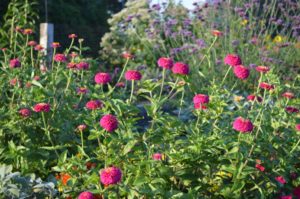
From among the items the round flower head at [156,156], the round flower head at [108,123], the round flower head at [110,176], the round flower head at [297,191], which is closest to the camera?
the round flower head at [110,176]

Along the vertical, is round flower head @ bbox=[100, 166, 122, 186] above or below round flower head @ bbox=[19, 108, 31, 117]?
above

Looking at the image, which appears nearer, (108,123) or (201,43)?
(108,123)

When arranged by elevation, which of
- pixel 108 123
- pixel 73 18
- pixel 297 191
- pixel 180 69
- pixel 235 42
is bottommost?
pixel 73 18

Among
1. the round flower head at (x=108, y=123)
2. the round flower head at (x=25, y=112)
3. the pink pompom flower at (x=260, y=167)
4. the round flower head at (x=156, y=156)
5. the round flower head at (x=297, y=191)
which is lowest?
the round flower head at (x=297, y=191)

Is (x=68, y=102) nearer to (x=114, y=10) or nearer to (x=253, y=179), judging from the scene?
(x=253, y=179)

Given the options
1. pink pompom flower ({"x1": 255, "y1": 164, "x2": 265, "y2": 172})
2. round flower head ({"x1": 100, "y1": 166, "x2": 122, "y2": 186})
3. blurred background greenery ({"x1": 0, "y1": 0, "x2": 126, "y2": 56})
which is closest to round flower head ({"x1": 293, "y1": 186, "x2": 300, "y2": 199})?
pink pompom flower ({"x1": 255, "y1": 164, "x2": 265, "y2": 172})

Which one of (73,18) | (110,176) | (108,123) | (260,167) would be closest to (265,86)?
(260,167)

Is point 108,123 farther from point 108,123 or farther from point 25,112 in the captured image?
point 25,112

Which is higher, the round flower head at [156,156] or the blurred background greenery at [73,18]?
the round flower head at [156,156]

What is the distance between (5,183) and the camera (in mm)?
2104

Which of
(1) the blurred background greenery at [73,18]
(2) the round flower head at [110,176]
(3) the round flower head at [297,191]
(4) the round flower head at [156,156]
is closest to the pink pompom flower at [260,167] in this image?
(3) the round flower head at [297,191]

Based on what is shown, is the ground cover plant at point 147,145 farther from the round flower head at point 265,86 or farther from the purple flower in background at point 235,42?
the purple flower in background at point 235,42

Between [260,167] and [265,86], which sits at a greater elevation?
[265,86]

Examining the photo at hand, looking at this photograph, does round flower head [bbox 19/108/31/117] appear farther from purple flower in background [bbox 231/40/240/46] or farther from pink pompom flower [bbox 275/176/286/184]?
purple flower in background [bbox 231/40/240/46]
